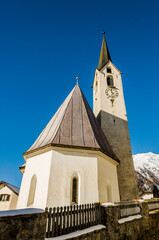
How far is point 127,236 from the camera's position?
17.7 ft

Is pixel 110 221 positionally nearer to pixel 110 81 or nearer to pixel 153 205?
pixel 153 205

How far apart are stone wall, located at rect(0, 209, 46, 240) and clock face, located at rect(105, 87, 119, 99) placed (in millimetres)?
16056

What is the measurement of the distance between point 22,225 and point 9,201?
17941mm

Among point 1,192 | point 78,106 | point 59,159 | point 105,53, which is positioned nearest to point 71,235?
point 59,159

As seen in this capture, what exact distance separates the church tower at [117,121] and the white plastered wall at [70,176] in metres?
6.09

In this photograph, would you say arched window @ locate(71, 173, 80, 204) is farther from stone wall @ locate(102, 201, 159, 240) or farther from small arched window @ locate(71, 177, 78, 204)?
stone wall @ locate(102, 201, 159, 240)

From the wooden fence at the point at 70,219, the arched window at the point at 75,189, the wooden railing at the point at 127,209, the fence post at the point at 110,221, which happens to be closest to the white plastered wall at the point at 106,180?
the arched window at the point at 75,189

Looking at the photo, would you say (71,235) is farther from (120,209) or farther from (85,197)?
(85,197)

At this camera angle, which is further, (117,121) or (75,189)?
(117,121)

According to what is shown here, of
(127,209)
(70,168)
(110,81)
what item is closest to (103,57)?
(110,81)

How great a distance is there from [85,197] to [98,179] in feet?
3.71

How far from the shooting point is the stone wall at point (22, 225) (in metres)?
2.39

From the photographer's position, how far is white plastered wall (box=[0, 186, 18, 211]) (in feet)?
54.5

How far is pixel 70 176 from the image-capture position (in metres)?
7.43
